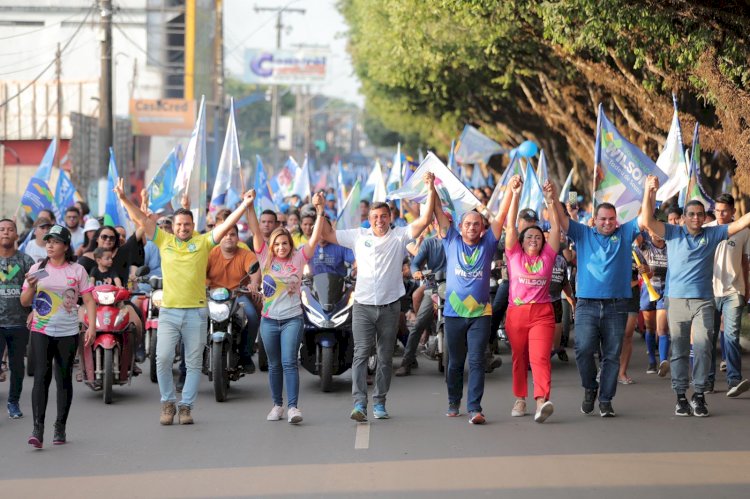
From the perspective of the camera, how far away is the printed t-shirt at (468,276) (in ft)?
33.3

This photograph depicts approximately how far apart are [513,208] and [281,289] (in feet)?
6.67

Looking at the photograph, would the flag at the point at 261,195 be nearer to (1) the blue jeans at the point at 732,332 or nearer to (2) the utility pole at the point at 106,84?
(2) the utility pole at the point at 106,84

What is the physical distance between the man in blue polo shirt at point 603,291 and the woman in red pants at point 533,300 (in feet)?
0.89

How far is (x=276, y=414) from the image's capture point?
33.9 feet

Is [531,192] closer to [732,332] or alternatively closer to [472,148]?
[732,332]

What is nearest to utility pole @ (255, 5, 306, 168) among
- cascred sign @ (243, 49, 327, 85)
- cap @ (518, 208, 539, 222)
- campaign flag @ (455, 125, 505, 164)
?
cascred sign @ (243, 49, 327, 85)

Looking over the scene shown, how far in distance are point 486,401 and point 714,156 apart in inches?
669

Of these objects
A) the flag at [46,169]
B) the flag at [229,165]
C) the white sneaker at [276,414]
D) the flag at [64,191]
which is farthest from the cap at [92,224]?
the white sneaker at [276,414]

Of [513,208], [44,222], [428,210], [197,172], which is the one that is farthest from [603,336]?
[44,222]

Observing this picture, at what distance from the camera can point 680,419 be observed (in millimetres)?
10094

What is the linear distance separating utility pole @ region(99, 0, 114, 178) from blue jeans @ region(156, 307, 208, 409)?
1321 cm

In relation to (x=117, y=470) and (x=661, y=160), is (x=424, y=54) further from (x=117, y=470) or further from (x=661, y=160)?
(x=117, y=470)

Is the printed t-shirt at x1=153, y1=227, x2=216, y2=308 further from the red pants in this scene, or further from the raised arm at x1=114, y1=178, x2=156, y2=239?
the red pants

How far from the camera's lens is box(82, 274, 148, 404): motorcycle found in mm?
11312
